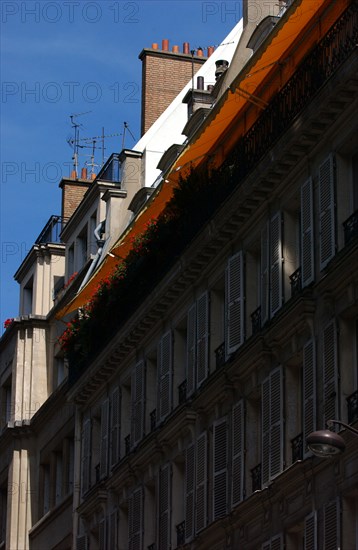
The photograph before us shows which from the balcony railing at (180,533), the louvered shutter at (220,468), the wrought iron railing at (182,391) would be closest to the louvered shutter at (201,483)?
the louvered shutter at (220,468)

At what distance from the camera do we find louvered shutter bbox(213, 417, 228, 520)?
33.0 meters

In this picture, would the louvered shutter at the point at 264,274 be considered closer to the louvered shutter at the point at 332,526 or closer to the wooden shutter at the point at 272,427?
the wooden shutter at the point at 272,427

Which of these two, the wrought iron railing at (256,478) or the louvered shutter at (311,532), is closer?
the louvered shutter at (311,532)

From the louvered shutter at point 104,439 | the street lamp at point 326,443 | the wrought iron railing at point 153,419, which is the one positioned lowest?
the street lamp at point 326,443

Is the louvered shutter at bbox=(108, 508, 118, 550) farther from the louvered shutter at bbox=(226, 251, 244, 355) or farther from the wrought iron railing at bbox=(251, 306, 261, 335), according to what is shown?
the wrought iron railing at bbox=(251, 306, 261, 335)

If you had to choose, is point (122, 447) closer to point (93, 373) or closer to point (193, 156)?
point (93, 373)

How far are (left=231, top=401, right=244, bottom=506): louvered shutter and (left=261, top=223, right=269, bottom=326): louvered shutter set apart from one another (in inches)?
68.7

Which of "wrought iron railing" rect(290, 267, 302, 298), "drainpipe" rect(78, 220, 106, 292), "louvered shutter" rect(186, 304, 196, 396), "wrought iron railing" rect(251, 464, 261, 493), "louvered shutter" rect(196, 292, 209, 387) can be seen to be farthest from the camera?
"drainpipe" rect(78, 220, 106, 292)

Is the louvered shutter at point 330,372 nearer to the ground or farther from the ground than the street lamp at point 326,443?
farther from the ground

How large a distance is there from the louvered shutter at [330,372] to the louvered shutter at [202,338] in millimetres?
6168

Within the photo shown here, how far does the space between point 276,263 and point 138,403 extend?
27.7 ft

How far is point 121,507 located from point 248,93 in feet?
34.1

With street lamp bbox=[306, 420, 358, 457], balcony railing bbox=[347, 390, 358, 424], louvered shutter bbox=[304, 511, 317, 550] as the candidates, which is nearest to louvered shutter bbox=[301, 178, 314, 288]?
balcony railing bbox=[347, 390, 358, 424]

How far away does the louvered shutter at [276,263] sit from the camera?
105 feet
